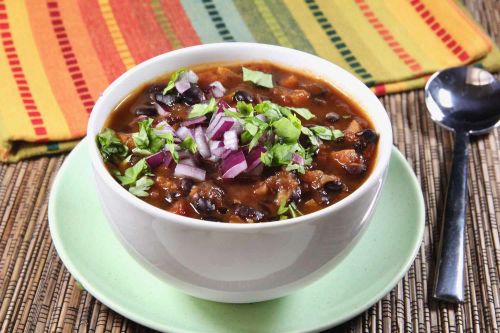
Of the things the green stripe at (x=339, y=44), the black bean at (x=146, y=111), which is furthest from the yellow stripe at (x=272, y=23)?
the black bean at (x=146, y=111)

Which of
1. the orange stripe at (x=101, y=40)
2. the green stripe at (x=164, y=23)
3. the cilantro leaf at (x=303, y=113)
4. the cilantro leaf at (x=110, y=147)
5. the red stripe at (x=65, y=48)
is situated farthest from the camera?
the green stripe at (x=164, y=23)

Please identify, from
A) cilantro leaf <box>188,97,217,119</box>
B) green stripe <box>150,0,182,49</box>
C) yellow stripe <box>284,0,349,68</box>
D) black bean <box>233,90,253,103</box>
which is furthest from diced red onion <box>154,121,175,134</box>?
yellow stripe <box>284,0,349,68</box>

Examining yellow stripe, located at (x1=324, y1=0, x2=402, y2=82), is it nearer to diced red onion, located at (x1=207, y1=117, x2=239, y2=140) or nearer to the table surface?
the table surface

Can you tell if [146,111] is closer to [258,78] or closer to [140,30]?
[258,78]

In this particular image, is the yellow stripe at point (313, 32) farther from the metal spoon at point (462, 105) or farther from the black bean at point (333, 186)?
the black bean at point (333, 186)

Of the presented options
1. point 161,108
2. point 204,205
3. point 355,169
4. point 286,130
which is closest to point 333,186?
point 355,169

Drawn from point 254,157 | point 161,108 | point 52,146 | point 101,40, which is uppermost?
point 254,157
